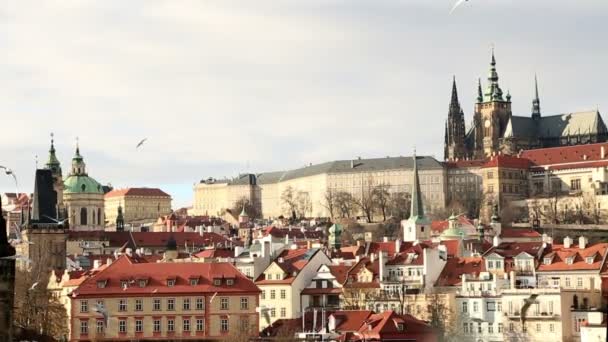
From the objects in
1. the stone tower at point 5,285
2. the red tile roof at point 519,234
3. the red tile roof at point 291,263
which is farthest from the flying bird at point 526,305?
the red tile roof at point 519,234

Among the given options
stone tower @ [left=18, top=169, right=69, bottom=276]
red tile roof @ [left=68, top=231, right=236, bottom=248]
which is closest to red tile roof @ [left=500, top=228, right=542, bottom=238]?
red tile roof @ [left=68, top=231, right=236, bottom=248]

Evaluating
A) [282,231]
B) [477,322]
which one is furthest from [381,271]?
[282,231]

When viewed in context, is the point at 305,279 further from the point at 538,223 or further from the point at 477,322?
the point at 538,223

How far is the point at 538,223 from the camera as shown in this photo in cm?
17000

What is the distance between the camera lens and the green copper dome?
175375 millimetres

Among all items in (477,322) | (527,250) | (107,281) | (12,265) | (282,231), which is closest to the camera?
(12,265)

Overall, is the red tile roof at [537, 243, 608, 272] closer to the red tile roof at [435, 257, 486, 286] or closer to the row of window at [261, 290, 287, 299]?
the red tile roof at [435, 257, 486, 286]

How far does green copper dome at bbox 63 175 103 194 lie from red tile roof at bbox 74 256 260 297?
9785cm

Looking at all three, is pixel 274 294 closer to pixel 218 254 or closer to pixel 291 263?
pixel 291 263

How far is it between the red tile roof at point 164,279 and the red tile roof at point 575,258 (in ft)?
51.2

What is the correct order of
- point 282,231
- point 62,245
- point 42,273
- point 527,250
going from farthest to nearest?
1. point 282,231
2. point 62,245
3. point 42,273
4. point 527,250

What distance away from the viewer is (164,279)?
76.4 metres

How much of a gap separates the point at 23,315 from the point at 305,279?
52.7 feet

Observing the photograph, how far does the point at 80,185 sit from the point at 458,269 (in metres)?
102
